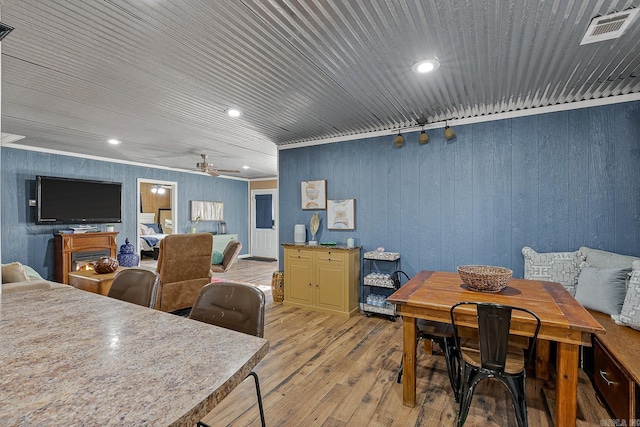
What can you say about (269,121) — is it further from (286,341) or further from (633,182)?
(633,182)

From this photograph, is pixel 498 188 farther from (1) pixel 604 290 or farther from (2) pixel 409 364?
(2) pixel 409 364

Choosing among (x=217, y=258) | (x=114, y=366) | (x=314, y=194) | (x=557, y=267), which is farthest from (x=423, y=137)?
(x=217, y=258)

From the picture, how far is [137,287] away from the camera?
1.87m

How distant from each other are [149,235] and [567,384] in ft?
30.7

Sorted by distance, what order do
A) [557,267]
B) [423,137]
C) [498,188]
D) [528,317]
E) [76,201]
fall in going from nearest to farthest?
[528,317], [557,267], [498,188], [423,137], [76,201]

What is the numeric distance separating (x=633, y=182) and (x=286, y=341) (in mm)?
3818

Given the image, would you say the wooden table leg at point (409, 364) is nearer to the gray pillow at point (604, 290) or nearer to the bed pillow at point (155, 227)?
the gray pillow at point (604, 290)

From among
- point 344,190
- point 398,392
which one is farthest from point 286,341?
point 344,190

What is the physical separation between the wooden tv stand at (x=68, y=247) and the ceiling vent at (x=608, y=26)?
23.9 ft

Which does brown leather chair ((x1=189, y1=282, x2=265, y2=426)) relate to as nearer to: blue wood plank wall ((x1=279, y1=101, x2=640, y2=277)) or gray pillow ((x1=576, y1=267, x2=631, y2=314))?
gray pillow ((x1=576, y1=267, x2=631, y2=314))

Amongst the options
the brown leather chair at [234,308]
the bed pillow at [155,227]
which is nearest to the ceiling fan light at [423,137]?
the brown leather chair at [234,308]

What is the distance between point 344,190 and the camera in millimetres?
4586

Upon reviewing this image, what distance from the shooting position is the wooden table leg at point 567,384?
1721 mm

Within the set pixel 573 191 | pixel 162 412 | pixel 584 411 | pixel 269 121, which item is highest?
pixel 269 121
